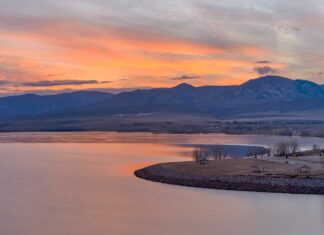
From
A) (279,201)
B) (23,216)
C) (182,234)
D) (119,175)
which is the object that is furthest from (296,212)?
(119,175)

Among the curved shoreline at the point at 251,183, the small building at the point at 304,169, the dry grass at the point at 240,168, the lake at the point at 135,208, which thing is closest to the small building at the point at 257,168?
the dry grass at the point at 240,168

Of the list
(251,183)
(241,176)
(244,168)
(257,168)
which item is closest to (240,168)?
(244,168)

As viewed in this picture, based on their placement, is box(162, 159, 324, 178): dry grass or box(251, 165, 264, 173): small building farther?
box(251, 165, 264, 173): small building

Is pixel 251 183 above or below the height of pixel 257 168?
below

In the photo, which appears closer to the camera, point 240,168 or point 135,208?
point 135,208

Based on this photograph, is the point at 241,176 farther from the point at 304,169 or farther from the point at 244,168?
the point at 304,169

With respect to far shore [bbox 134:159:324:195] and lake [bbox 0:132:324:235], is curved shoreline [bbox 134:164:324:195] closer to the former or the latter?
far shore [bbox 134:159:324:195]

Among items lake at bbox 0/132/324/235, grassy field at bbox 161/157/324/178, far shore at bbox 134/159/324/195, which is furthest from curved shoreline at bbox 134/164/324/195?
grassy field at bbox 161/157/324/178
